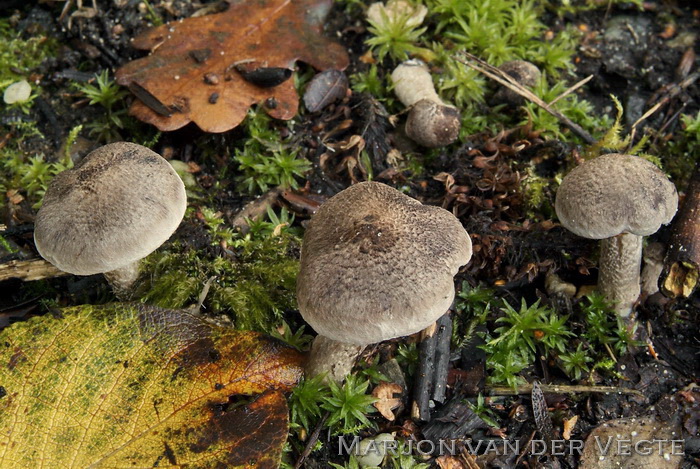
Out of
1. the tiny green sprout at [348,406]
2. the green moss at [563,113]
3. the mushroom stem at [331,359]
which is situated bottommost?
the tiny green sprout at [348,406]

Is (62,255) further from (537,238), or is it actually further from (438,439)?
(537,238)

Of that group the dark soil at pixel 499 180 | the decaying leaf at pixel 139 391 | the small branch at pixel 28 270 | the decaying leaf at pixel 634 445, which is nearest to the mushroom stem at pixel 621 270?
the dark soil at pixel 499 180

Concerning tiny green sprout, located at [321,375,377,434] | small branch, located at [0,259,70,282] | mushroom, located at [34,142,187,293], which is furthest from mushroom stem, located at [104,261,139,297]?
tiny green sprout, located at [321,375,377,434]

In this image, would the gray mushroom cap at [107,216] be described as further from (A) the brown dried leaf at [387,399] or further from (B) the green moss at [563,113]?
(B) the green moss at [563,113]

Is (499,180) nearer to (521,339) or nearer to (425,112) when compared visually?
(425,112)

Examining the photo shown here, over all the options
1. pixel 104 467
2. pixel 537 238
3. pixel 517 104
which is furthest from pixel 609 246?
pixel 104 467
